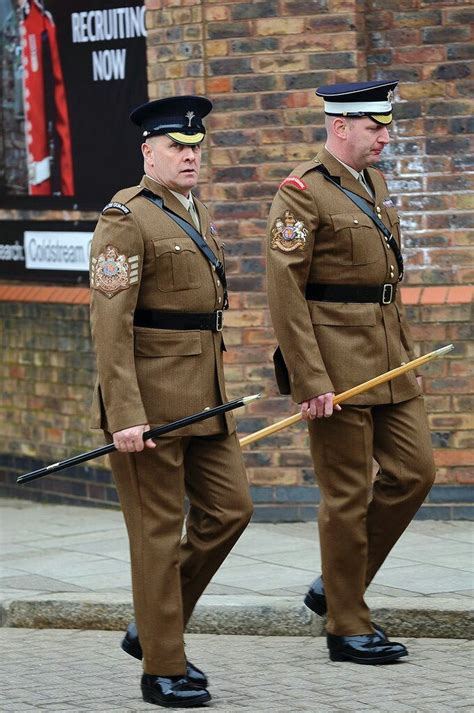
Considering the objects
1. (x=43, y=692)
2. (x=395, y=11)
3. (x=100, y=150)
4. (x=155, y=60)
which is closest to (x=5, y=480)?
(x=100, y=150)

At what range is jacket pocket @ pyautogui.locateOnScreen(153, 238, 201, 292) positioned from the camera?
5949mm

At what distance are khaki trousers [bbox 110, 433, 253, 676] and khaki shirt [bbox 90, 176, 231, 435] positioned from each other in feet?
0.37

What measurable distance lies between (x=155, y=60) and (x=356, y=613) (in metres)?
3.99

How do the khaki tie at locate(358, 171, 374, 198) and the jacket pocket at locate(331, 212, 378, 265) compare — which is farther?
the khaki tie at locate(358, 171, 374, 198)

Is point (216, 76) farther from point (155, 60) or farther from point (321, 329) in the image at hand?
point (321, 329)

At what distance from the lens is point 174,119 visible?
5992 millimetres

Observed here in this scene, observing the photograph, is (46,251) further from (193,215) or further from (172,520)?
(172,520)

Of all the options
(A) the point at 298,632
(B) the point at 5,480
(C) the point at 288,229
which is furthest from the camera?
(B) the point at 5,480

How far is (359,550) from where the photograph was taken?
6465 millimetres

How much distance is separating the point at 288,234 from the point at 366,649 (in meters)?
1.56

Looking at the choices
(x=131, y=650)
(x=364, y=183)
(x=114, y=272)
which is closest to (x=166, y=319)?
(x=114, y=272)

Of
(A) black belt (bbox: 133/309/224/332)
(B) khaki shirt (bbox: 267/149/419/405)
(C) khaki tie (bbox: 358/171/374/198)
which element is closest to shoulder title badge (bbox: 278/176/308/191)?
(B) khaki shirt (bbox: 267/149/419/405)

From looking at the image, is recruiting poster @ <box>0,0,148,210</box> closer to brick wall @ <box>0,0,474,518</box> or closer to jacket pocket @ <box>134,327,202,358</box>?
brick wall @ <box>0,0,474,518</box>

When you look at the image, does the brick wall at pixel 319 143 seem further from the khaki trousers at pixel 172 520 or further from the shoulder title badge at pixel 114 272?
the shoulder title badge at pixel 114 272
